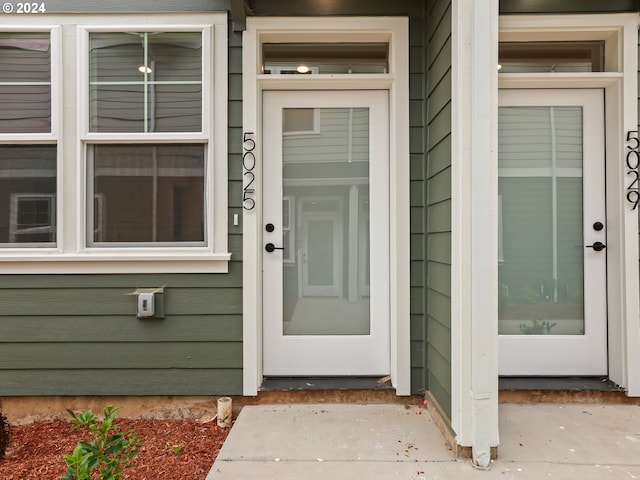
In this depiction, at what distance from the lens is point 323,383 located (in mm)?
2416

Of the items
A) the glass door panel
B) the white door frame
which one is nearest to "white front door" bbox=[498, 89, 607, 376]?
the glass door panel

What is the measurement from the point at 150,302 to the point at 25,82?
1.49 meters

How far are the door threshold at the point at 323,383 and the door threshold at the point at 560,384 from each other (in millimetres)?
684

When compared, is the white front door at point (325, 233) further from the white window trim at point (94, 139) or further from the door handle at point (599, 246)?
the door handle at point (599, 246)

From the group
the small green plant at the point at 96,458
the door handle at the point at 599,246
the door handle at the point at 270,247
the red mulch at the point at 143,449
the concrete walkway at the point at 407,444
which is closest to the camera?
the small green plant at the point at 96,458

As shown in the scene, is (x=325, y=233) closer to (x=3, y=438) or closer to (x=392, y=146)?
(x=392, y=146)

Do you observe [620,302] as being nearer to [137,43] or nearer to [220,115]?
[220,115]

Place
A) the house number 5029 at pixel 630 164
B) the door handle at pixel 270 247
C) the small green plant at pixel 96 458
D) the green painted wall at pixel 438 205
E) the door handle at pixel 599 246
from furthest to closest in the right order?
the door handle at pixel 270 247 → the door handle at pixel 599 246 → the house number 5029 at pixel 630 164 → the green painted wall at pixel 438 205 → the small green plant at pixel 96 458

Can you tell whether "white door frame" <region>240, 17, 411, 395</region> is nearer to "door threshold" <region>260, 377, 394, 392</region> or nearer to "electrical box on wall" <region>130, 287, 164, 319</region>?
"door threshold" <region>260, 377, 394, 392</region>

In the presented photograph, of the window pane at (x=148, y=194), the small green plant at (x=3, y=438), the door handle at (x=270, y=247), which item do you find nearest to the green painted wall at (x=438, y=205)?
the door handle at (x=270, y=247)

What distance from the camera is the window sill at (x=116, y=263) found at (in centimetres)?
234

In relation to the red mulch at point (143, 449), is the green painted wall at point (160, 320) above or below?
above

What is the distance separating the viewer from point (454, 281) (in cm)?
186

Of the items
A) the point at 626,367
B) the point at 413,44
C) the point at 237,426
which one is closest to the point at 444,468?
the point at 237,426
